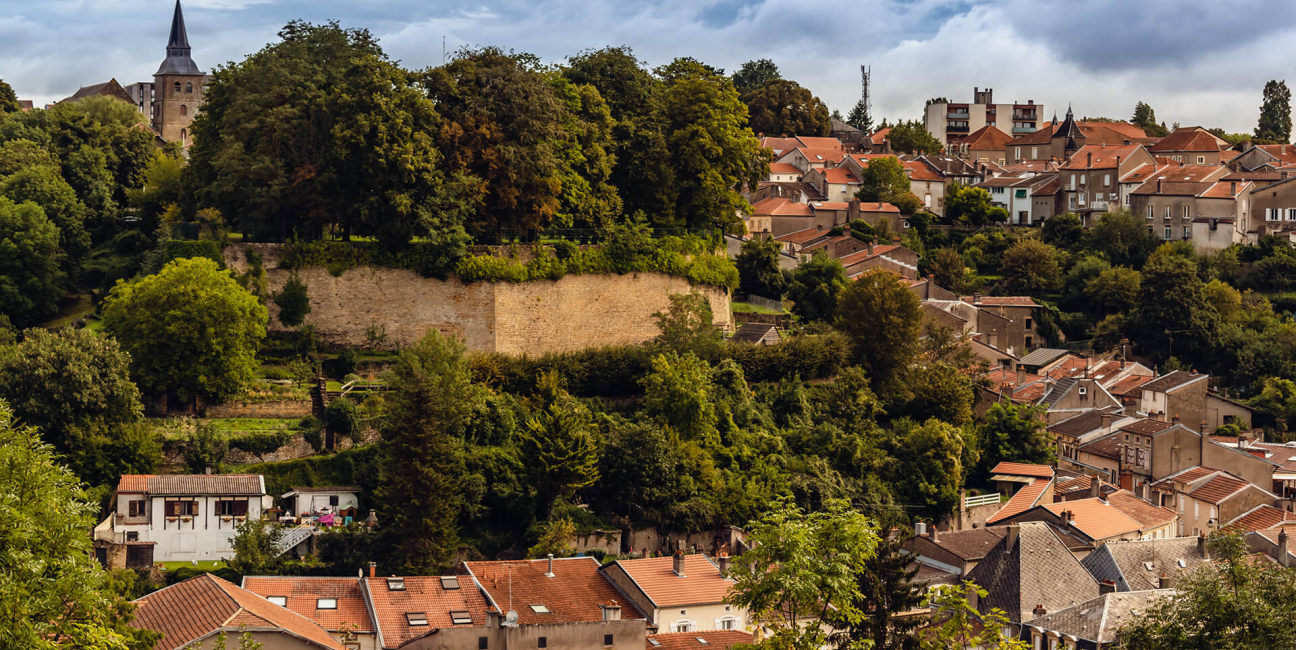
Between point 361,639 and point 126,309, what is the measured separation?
528 inches

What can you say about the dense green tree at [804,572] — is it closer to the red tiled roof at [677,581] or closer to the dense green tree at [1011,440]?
the red tiled roof at [677,581]

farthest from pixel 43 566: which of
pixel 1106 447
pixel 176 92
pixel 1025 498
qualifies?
pixel 176 92

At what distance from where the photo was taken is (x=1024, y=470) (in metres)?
44.5

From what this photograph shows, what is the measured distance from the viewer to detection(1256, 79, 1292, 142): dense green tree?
9975cm

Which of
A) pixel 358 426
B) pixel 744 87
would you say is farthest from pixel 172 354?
pixel 744 87

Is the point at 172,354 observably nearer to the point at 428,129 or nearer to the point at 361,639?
the point at 428,129

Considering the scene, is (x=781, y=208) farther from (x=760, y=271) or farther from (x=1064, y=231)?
(x=760, y=271)

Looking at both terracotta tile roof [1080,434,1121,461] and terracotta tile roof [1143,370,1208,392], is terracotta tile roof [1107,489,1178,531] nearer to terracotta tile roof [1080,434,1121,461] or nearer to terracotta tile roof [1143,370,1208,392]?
terracotta tile roof [1080,434,1121,461]

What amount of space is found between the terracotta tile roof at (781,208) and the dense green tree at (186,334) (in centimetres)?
3492

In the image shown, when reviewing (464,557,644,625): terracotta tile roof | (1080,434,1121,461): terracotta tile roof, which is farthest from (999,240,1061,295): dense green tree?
(464,557,644,625): terracotta tile roof

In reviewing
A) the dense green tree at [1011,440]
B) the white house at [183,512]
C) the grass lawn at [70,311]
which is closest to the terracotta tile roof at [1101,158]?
the dense green tree at [1011,440]

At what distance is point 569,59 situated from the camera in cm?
4759

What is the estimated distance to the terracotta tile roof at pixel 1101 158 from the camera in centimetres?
7519

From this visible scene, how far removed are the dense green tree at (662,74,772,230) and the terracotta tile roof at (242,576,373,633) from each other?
1998cm
